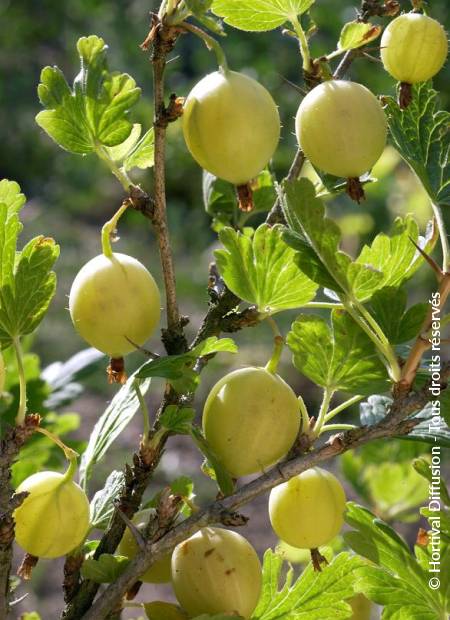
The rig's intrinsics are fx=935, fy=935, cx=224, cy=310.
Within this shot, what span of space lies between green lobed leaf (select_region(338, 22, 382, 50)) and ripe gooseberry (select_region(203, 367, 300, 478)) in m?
0.20

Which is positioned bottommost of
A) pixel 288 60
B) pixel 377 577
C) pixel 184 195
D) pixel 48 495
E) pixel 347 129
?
pixel 184 195

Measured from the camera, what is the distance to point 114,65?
3504 millimetres

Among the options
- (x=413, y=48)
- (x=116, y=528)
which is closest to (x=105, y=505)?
(x=116, y=528)

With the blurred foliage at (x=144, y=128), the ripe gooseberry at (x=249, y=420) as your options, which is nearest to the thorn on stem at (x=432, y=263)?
the ripe gooseberry at (x=249, y=420)

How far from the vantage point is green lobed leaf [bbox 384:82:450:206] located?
0.56 m

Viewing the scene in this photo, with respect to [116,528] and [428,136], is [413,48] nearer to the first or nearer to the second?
[428,136]

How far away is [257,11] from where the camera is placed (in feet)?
1.83

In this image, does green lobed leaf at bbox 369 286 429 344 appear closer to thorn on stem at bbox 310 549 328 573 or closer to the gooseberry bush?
the gooseberry bush

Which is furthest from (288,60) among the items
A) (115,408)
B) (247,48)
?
(115,408)

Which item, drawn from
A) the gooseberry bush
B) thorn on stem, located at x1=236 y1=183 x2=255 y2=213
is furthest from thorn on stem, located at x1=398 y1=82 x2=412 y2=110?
thorn on stem, located at x1=236 y1=183 x2=255 y2=213

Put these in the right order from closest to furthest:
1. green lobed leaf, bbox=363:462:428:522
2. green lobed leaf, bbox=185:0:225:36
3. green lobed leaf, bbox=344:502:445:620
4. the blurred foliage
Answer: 1. green lobed leaf, bbox=185:0:225:36
2. green lobed leaf, bbox=344:502:445:620
3. green lobed leaf, bbox=363:462:428:522
4. the blurred foliage

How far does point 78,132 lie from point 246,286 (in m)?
0.13

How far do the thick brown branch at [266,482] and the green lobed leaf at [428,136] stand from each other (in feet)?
0.37

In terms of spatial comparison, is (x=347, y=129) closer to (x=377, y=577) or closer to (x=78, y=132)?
(x=78, y=132)
